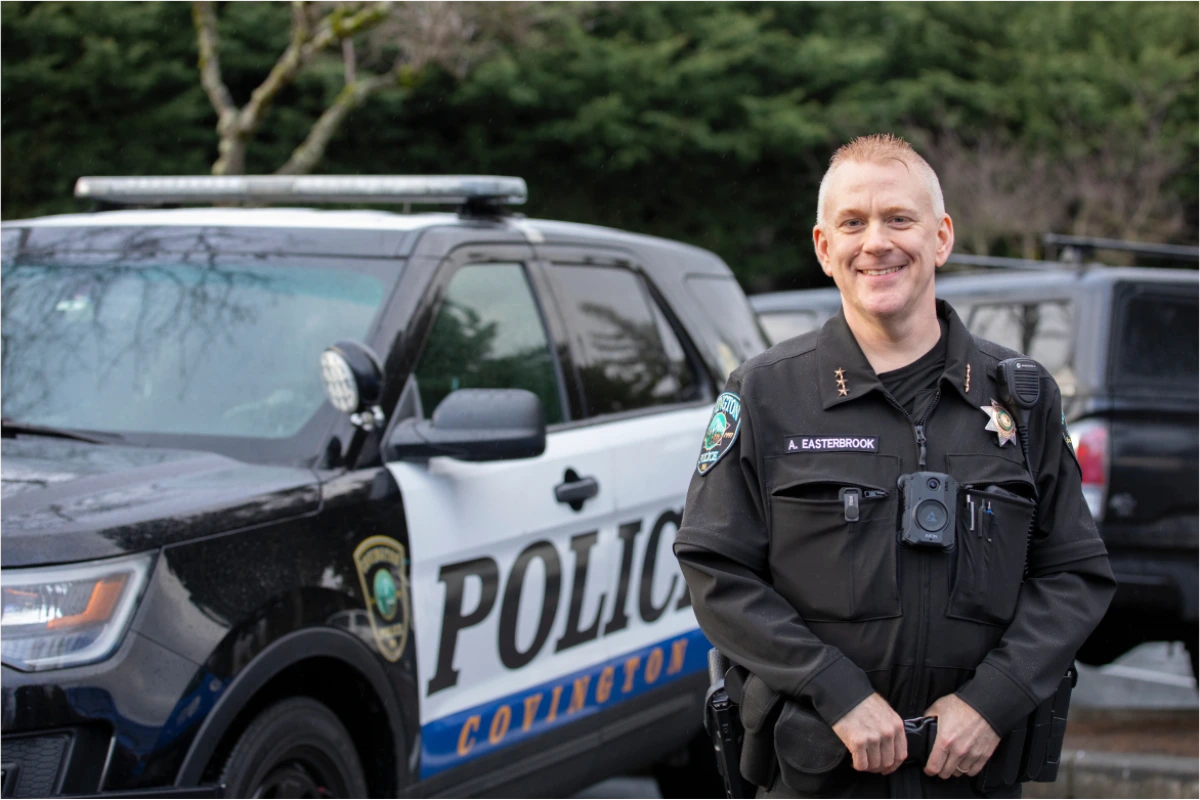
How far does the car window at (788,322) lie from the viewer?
934cm

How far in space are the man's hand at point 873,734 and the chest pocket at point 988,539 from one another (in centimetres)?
19

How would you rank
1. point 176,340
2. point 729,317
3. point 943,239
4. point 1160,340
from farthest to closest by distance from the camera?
point 1160,340
point 729,317
point 176,340
point 943,239

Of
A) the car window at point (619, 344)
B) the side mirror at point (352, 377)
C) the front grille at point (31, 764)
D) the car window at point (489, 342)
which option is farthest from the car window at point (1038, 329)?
the front grille at point (31, 764)

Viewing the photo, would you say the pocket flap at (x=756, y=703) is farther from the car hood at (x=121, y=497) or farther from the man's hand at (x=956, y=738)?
the car hood at (x=121, y=497)

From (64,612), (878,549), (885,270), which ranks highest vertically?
(885,270)

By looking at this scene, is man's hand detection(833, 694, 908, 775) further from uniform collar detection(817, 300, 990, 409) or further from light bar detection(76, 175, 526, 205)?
light bar detection(76, 175, 526, 205)

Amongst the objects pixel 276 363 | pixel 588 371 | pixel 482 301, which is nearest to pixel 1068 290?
pixel 588 371

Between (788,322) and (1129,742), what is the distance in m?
4.44

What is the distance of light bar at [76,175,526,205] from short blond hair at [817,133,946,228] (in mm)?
1748

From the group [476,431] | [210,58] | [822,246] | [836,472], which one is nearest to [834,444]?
[836,472]

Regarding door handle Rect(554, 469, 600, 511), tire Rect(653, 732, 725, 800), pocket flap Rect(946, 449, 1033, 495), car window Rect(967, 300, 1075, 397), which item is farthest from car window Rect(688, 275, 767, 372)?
pocket flap Rect(946, 449, 1033, 495)

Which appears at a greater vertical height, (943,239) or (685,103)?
(943,239)

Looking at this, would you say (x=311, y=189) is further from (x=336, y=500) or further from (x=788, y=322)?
(x=788, y=322)

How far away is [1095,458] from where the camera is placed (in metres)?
6.27
